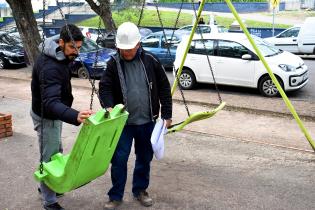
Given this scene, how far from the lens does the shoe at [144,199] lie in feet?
15.5

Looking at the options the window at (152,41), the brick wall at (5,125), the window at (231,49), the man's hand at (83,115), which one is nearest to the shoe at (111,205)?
the man's hand at (83,115)

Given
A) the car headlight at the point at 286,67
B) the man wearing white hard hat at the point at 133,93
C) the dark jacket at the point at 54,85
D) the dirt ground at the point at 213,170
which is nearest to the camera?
the dark jacket at the point at 54,85

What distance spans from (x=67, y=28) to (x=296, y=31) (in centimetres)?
1718

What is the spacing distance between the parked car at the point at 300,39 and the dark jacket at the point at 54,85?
52.9 ft

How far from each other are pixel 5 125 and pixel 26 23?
6805mm

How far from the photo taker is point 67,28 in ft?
12.4

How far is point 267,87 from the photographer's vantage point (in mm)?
10992

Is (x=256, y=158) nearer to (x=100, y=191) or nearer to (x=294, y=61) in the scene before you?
(x=100, y=191)

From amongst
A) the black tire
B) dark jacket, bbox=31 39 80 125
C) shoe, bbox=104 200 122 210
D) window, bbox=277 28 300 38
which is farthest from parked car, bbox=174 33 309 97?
the black tire

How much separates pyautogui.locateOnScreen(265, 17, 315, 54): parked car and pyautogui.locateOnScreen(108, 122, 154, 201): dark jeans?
1548cm

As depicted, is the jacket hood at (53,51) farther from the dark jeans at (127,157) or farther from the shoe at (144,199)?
the shoe at (144,199)

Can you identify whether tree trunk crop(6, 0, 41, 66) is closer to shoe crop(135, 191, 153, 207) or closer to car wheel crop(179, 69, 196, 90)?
car wheel crop(179, 69, 196, 90)

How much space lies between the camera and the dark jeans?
441cm

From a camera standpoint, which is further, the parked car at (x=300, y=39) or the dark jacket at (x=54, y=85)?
the parked car at (x=300, y=39)
